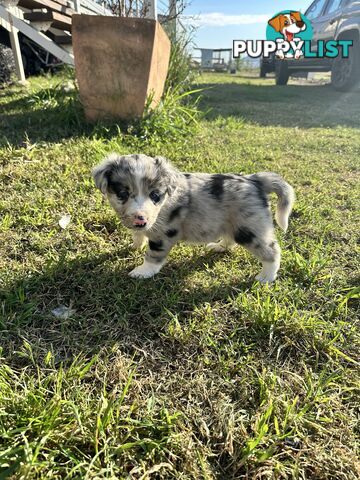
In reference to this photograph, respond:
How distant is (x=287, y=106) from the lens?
33.9 ft

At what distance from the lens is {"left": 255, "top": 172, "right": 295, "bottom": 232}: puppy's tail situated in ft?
9.07

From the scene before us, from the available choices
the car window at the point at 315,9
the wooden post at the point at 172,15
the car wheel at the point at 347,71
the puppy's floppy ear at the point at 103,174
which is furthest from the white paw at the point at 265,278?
the car window at the point at 315,9

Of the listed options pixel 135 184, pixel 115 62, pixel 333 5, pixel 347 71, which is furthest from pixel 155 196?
pixel 333 5

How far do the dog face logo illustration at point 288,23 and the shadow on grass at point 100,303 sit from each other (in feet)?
44.6

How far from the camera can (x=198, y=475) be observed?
160 centimetres

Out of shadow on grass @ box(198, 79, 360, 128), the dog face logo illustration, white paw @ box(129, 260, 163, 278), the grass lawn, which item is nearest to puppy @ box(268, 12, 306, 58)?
the dog face logo illustration

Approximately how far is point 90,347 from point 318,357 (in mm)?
1404

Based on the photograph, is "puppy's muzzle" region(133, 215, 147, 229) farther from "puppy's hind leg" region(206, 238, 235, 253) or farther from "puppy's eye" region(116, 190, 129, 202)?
"puppy's hind leg" region(206, 238, 235, 253)

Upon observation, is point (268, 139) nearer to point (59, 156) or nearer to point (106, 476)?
point (59, 156)

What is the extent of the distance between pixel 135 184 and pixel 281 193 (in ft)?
3.72

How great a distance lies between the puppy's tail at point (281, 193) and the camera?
277cm

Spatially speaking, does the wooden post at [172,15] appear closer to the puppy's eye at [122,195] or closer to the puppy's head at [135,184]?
the puppy's head at [135,184]

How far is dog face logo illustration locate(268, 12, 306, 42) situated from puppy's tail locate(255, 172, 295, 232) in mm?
13082

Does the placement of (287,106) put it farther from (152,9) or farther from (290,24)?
(290,24)
